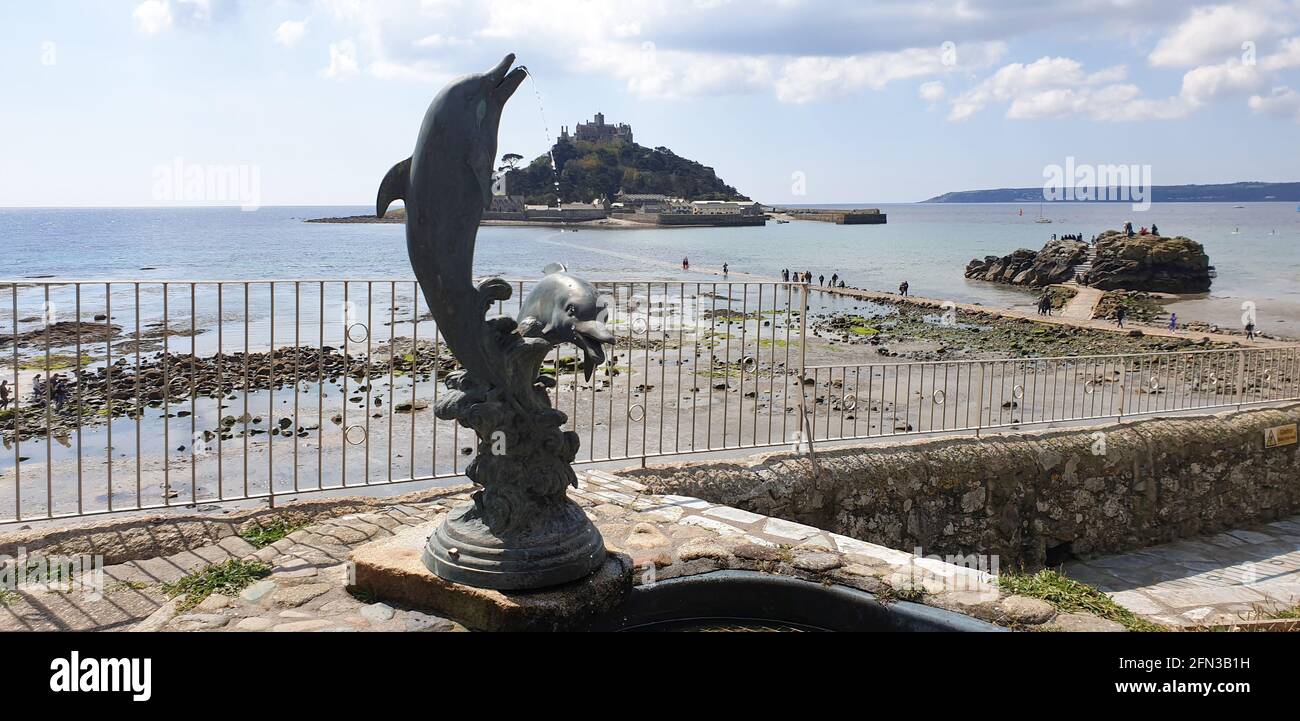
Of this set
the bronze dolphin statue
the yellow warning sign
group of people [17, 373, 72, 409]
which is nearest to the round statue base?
the bronze dolphin statue

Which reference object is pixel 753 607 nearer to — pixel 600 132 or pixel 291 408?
pixel 291 408

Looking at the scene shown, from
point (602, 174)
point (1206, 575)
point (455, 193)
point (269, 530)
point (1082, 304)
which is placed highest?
point (602, 174)

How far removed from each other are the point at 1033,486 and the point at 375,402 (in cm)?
669

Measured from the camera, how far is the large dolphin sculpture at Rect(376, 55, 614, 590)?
373cm

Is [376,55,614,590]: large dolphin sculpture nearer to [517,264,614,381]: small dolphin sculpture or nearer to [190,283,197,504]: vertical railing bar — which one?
[517,264,614,381]: small dolphin sculpture

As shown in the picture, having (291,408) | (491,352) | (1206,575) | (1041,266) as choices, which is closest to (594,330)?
(491,352)

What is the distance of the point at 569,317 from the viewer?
3859 mm

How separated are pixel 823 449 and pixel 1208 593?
10.1 ft

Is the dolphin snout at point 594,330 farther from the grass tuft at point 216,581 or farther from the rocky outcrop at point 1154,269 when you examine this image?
the rocky outcrop at point 1154,269

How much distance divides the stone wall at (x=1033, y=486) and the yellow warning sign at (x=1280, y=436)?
0.21 feet

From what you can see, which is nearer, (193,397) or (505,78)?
(505,78)

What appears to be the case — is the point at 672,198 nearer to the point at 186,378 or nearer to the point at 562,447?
the point at 186,378

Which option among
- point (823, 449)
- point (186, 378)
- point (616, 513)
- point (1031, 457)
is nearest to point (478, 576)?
Result: point (616, 513)
